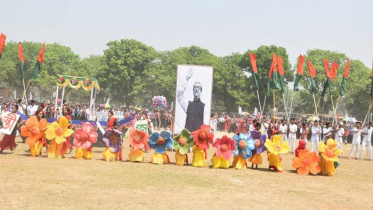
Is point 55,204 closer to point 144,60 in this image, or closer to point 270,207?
point 270,207

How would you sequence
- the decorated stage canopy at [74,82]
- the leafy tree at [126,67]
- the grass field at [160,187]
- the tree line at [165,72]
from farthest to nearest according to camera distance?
1. the leafy tree at [126,67]
2. the tree line at [165,72]
3. the decorated stage canopy at [74,82]
4. the grass field at [160,187]

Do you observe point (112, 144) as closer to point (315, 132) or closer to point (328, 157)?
point (328, 157)

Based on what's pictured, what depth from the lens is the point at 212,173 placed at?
11.7 meters

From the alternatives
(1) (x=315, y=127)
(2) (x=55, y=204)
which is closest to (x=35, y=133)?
(2) (x=55, y=204)

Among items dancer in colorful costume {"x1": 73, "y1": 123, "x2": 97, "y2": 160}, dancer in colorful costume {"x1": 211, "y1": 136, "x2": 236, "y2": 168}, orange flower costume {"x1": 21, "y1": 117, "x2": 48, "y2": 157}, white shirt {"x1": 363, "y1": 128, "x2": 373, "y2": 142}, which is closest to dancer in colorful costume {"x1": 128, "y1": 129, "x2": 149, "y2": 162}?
dancer in colorful costume {"x1": 73, "y1": 123, "x2": 97, "y2": 160}

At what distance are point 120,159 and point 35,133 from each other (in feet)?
9.16

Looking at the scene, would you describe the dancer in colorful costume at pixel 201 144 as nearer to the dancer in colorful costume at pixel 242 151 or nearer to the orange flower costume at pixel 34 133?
Result: the dancer in colorful costume at pixel 242 151

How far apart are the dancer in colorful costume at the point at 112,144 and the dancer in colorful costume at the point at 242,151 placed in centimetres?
372

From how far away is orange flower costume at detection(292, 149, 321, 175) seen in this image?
12641mm

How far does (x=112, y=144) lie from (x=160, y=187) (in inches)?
179

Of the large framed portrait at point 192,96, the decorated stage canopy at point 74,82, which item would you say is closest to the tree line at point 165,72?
the decorated stage canopy at point 74,82

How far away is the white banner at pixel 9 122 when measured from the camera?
1341 cm

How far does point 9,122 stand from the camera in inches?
533

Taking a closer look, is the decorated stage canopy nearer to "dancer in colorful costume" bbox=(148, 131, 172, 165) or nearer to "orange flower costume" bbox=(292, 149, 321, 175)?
"dancer in colorful costume" bbox=(148, 131, 172, 165)
